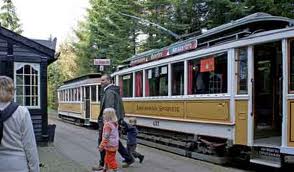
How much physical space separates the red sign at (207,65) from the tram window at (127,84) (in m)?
6.21

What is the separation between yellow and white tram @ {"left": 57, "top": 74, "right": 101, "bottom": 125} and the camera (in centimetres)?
2661

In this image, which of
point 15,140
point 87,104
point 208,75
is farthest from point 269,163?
point 87,104

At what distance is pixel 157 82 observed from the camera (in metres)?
16.1

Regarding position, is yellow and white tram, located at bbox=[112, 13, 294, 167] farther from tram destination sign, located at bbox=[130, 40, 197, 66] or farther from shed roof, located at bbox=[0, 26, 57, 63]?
shed roof, located at bbox=[0, 26, 57, 63]

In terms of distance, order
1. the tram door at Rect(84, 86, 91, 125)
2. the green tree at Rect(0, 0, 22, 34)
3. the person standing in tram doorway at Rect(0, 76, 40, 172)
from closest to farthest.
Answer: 1. the person standing in tram doorway at Rect(0, 76, 40, 172)
2. the tram door at Rect(84, 86, 91, 125)
3. the green tree at Rect(0, 0, 22, 34)

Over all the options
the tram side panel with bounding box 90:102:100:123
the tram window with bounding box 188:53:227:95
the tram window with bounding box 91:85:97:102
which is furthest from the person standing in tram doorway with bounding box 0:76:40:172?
the tram window with bounding box 91:85:97:102

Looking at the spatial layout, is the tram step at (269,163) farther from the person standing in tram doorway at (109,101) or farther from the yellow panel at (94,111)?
the yellow panel at (94,111)

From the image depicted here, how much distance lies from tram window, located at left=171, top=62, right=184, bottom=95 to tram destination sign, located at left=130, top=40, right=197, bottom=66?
1.47 feet

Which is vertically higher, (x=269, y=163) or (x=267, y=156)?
(x=267, y=156)

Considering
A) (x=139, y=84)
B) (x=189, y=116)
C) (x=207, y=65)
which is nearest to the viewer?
(x=207, y=65)

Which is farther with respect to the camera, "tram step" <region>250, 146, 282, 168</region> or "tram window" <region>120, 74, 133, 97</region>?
"tram window" <region>120, 74, 133, 97</region>

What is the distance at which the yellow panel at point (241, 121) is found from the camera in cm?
1091

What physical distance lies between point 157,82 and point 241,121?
538 cm

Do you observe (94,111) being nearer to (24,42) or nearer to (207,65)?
(24,42)
